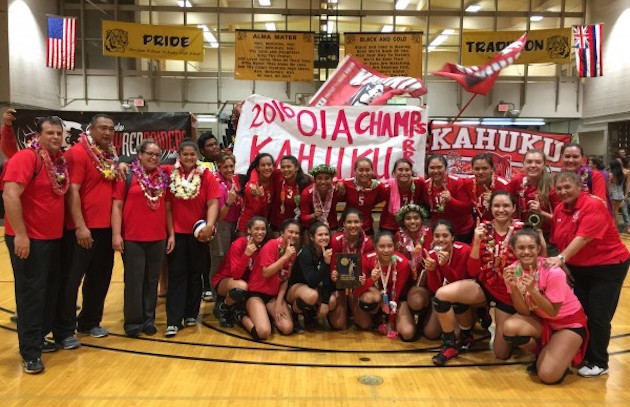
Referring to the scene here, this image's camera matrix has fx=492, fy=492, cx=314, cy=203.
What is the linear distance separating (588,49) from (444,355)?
11.6 metres

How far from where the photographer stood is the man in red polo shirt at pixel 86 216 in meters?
3.63

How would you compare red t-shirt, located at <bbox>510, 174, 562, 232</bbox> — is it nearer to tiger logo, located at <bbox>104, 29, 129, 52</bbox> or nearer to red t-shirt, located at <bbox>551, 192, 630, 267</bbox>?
red t-shirt, located at <bbox>551, 192, 630, 267</bbox>

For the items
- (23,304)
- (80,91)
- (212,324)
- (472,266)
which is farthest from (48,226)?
(80,91)

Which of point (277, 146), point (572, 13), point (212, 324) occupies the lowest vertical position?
point (212, 324)

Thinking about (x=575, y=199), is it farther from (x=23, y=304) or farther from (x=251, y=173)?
(x=23, y=304)

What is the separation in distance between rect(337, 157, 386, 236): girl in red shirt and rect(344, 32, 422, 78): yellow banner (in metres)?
8.63

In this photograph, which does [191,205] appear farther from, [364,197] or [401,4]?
[401,4]

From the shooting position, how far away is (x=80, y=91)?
14.5m

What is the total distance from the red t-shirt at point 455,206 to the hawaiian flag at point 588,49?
996 cm

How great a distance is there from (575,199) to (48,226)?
361 cm

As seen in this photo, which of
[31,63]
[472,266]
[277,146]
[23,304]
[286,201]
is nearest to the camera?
[23,304]

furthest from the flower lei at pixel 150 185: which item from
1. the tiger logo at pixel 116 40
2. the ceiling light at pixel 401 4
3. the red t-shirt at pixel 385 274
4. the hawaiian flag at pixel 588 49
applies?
the ceiling light at pixel 401 4

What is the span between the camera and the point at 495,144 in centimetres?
573

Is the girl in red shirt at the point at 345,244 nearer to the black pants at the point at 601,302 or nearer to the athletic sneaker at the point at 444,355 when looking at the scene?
the athletic sneaker at the point at 444,355
